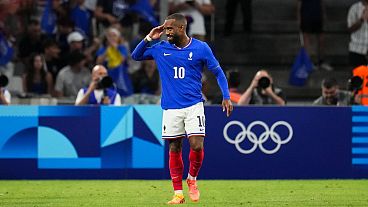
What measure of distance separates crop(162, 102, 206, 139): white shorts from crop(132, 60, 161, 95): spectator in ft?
23.8

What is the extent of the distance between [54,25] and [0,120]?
5252 mm

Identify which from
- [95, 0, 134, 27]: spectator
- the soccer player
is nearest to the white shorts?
the soccer player

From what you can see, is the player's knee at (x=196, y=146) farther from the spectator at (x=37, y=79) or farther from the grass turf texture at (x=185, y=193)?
the spectator at (x=37, y=79)

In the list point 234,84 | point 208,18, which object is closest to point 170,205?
point 234,84

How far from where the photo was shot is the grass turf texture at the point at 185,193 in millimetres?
12992

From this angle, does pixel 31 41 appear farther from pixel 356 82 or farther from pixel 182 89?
pixel 182 89

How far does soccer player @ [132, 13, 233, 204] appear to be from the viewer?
1295cm

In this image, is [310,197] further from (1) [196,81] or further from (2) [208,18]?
(2) [208,18]

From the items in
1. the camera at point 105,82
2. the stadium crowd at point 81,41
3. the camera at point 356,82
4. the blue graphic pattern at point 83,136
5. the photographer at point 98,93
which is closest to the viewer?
the blue graphic pattern at point 83,136

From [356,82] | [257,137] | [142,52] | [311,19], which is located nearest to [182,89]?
[142,52]

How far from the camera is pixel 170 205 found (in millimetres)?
12523

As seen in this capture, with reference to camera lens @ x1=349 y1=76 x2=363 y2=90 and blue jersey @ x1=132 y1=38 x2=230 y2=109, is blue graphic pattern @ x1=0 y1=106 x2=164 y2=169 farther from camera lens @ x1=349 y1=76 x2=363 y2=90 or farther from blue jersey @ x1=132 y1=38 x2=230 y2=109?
blue jersey @ x1=132 y1=38 x2=230 y2=109

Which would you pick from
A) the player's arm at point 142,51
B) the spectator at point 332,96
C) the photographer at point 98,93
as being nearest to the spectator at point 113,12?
the photographer at point 98,93

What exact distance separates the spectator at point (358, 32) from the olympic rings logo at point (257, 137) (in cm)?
565
